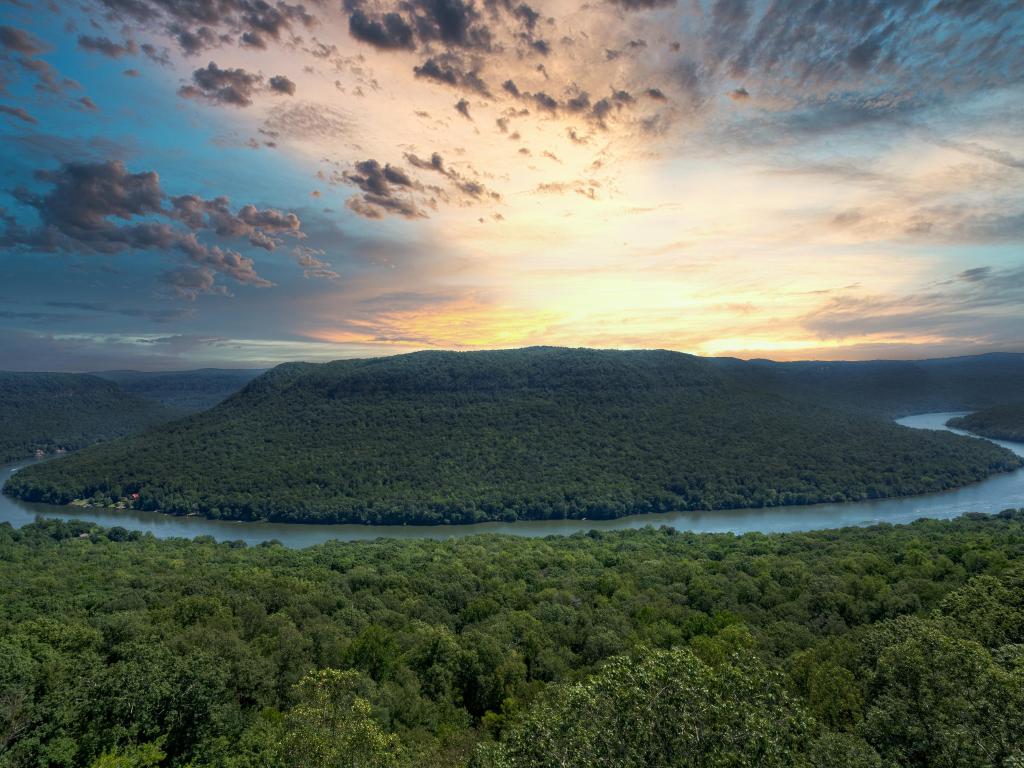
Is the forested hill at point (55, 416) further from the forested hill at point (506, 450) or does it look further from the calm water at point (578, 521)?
the calm water at point (578, 521)

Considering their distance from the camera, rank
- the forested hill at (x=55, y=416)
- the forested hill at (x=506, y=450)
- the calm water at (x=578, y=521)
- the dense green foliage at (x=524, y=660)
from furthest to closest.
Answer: the forested hill at (x=55, y=416) < the forested hill at (x=506, y=450) < the calm water at (x=578, y=521) < the dense green foliage at (x=524, y=660)

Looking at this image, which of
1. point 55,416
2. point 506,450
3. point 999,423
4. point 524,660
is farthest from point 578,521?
point 55,416

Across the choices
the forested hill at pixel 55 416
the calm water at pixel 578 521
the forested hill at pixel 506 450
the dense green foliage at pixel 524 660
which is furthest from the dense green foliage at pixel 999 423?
the forested hill at pixel 55 416

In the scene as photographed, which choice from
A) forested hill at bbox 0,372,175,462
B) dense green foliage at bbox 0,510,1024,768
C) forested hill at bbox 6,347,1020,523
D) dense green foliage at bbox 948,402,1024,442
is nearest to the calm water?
forested hill at bbox 6,347,1020,523

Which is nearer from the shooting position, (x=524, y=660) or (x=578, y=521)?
(x=524, y=660)

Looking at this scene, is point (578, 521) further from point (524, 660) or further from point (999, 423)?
point (999, 423)

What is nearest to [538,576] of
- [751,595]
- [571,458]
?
[751,595]

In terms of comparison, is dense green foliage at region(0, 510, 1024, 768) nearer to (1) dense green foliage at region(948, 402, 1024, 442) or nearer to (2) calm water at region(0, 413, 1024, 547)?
(2) calm water at region(0, 413, 1024, 547)
